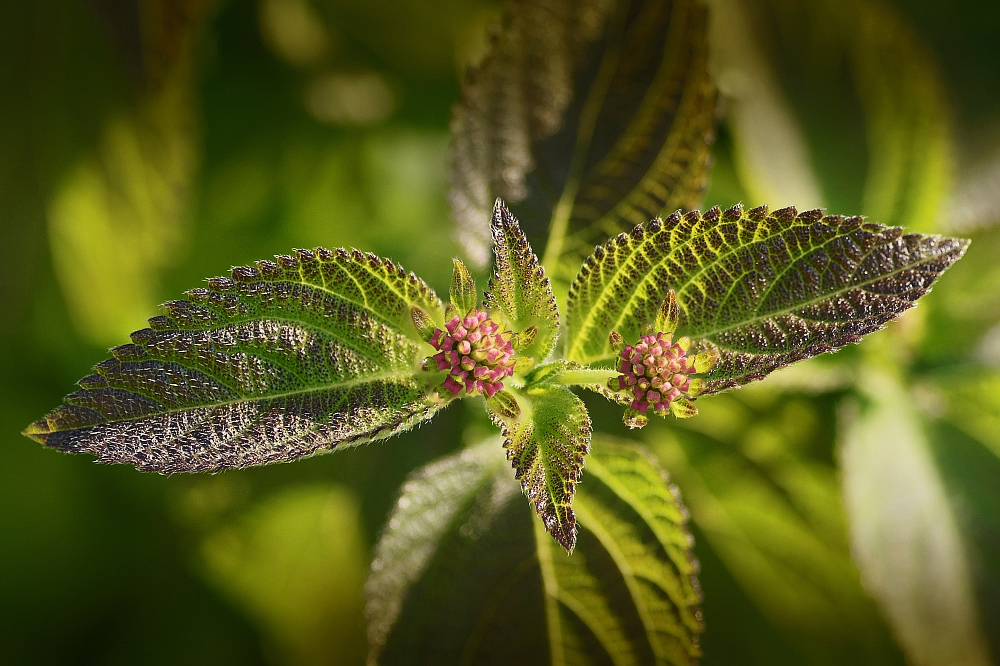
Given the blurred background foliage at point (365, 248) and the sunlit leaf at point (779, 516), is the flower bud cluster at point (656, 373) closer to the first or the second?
the blurred background foliage at point (365, 248)

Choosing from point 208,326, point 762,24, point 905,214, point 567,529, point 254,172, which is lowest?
point 567,529

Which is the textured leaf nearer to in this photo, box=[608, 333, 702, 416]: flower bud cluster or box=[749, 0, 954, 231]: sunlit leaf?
box=[608, 333, 702, 416]: flower bud cluster

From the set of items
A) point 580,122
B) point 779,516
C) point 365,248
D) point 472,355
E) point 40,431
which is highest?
point 365,248

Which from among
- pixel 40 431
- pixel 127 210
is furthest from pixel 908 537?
pixel 127 210

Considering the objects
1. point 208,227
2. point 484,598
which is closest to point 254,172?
point 208,227

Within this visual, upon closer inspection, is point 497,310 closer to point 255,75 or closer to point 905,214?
point 905,214

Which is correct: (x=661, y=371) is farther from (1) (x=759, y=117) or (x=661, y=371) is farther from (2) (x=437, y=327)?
(1) (x=759, y=117)
